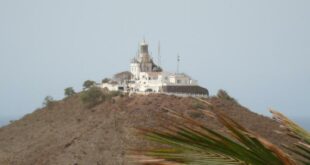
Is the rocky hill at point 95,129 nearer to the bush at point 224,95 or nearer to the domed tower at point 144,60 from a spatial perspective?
the bush at point 224,95

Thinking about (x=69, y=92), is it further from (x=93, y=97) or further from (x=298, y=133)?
(x=298, y=133)

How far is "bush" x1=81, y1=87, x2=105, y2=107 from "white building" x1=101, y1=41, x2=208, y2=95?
10.8ft

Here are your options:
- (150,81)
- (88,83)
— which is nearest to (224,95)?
(150,81)

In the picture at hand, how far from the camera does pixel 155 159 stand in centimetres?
471

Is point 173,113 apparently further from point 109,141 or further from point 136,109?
point 136,109

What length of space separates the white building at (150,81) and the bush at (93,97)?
10.8 ft

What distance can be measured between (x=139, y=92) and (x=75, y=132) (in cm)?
1136

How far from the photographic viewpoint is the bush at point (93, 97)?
8794 cm

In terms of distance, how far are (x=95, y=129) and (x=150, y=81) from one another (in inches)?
582

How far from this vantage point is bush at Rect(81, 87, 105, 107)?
289 feet

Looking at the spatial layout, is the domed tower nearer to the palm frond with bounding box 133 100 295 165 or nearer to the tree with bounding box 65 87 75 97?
the tree with bounding box 65 87 75 97

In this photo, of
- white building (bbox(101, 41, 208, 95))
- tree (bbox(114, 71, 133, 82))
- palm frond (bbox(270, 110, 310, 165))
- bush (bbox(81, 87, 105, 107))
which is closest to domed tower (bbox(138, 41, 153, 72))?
white building (bbox(101, 41, 208, 95))

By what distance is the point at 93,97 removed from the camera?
289ft

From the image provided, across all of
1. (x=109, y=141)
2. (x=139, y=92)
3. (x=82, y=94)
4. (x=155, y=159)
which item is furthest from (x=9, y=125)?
Answer: (x=155, y=159)
